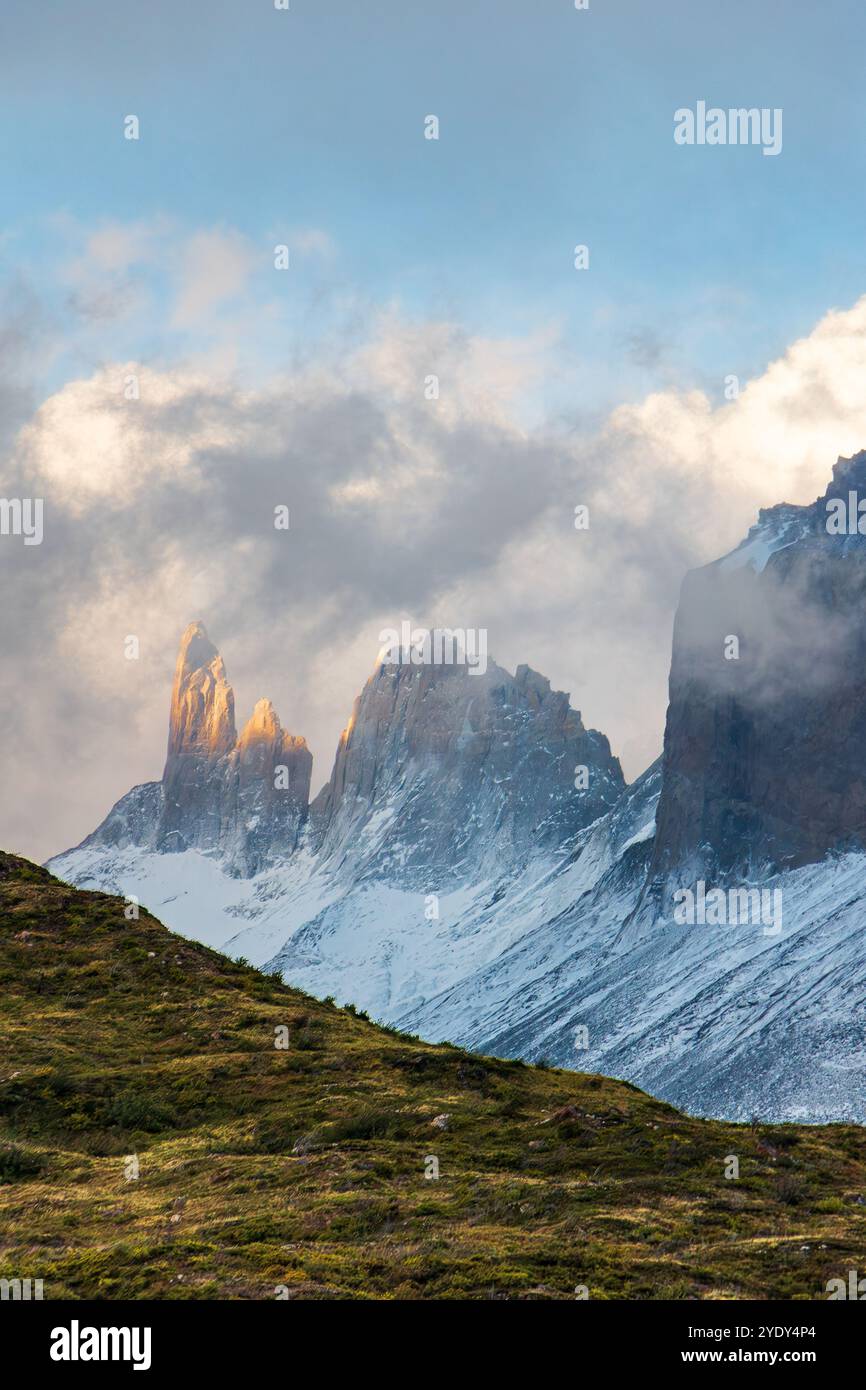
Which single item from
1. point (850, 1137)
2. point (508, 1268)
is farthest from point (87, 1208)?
point (850, 1137)

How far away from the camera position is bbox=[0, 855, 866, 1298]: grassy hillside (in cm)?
2575

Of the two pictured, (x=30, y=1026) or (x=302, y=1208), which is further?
(x=30, y=1026)

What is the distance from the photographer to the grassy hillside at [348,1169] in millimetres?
25750

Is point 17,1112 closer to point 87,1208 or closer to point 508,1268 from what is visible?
point 87,1208

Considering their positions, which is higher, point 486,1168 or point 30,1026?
point 30,1026

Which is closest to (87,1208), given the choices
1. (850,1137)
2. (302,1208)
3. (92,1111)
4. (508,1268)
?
(302,1208)

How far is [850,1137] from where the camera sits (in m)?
38.7

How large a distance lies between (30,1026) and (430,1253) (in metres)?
21.6

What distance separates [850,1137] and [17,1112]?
22.3m

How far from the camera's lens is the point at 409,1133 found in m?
35.3

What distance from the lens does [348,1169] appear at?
3209cm
